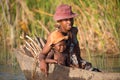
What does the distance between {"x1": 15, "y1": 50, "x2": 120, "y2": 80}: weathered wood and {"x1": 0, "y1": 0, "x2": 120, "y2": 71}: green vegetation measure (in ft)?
8.28

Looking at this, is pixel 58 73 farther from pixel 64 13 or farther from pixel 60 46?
pixel 64 13

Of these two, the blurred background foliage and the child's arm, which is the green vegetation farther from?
the child's arm

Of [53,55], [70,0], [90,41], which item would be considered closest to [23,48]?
[53,55]

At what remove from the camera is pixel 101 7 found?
10.8 meters

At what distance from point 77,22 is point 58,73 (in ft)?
11.7

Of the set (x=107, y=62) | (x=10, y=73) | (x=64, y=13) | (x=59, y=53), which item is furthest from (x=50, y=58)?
(x=107, y=62)

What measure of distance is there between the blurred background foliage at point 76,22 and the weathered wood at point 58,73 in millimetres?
2541

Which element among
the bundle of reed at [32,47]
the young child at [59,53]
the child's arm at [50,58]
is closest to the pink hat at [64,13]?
the young child at [59,53]

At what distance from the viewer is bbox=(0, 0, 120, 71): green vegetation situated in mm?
10742

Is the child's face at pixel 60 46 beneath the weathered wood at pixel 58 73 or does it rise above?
above

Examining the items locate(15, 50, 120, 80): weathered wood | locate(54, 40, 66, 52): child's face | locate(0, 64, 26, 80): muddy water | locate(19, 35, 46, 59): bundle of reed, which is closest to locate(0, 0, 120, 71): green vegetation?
locate(0, 64, 26, 80): muddy water

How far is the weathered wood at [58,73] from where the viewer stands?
6.99 meters

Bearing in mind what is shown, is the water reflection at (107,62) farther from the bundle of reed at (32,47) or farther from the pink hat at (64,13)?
the pink hat at (64,13)

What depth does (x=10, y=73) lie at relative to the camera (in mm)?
9859
